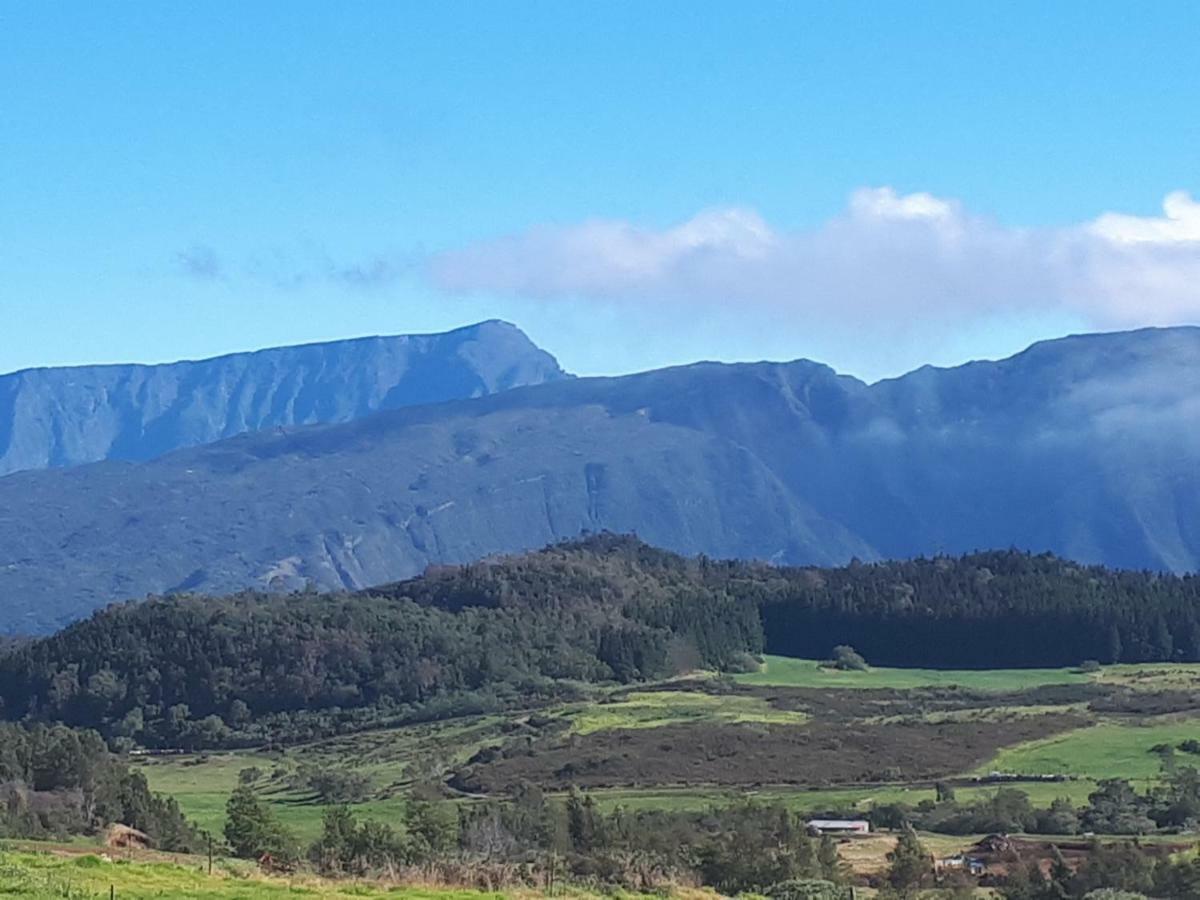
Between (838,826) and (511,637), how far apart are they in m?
94.0

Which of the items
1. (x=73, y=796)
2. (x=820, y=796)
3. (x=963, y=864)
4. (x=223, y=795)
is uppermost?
(x=73, y=796)

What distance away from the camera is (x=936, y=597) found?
598ft

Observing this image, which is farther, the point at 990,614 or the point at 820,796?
the point at 990,614

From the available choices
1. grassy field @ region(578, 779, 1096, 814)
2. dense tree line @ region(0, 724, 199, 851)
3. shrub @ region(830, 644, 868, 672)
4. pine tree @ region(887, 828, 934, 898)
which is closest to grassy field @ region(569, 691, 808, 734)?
grassy field @ region(578, 779, 1096, 814)

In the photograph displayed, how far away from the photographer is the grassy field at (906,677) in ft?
496

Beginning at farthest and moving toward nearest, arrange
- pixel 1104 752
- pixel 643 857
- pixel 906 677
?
pixel 906 677, pixel 1104 752, pixel 643 857

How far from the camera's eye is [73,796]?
53781 millimetres

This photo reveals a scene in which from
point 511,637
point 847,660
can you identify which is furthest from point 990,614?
point 511,637

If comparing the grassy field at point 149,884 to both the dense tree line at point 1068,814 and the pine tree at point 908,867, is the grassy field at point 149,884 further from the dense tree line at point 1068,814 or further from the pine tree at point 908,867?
the dense tree line at point 1068,814

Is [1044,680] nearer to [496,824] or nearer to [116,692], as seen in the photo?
[116,692]

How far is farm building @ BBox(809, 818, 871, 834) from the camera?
229 feet

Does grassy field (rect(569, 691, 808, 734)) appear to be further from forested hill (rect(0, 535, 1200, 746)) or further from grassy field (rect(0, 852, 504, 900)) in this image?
grassy field (rect(0, 852, 504, 900))

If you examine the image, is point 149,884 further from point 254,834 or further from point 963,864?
point 963,864

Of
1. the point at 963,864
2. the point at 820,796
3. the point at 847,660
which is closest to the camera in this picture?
the point at 963,864
